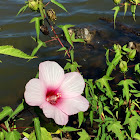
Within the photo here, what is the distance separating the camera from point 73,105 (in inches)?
44.5

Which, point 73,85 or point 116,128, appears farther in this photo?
point 116,128

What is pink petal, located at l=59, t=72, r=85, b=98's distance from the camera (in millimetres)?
1176

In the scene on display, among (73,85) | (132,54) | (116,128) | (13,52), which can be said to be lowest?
(116,128)

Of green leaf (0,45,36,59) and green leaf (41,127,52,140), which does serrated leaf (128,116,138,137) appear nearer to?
green leaf (41,127,52,140)

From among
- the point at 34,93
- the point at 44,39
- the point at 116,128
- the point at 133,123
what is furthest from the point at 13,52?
the point at 44,39

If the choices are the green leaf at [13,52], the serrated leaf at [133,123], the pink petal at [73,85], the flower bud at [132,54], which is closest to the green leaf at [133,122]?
the serrated leaf at [133,123]

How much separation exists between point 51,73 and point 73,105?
0.20 metres

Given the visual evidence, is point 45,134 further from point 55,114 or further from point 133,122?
point 133,122

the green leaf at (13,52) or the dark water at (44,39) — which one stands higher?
the green leaf at (13,52)

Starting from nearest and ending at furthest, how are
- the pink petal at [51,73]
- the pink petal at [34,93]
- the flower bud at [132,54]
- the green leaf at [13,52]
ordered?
the green leaf at [13,52] < the pink petal at [34,93] < the pink petal at [51,73] < the flower bud at [132,54]

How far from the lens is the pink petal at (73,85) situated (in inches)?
46.3

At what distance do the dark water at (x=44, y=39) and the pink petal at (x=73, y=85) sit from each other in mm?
2409

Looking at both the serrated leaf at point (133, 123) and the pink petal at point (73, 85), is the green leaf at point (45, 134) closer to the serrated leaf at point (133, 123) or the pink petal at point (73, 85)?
the pink petal at point (73, 85)

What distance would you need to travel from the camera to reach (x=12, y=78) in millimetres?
3992
